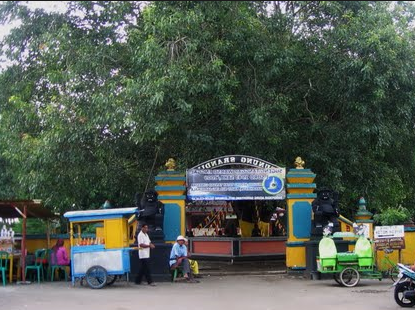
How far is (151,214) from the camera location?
14.3 meters

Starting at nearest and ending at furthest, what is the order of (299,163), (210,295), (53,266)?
(210,295) → (53,266) → (299,163)

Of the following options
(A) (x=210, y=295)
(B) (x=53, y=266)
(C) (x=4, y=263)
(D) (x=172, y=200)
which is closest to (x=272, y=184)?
(D) (x=172, y=200)

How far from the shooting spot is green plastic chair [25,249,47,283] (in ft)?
47.9

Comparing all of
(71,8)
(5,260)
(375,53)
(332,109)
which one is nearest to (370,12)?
(375,53)

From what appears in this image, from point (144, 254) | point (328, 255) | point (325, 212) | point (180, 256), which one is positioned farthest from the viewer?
point (325, 212)

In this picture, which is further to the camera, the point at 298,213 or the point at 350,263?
the point at 298,213

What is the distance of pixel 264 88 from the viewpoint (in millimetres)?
15219

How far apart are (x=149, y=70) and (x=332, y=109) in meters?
6.46

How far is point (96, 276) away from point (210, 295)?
297 centimetres

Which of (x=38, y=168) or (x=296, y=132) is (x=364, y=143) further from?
(x=38, y=168)

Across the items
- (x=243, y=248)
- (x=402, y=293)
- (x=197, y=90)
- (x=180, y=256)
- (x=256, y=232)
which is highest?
(x=197, y=90)

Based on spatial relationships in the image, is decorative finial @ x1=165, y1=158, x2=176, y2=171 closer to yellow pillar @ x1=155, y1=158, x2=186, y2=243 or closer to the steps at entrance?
yellow pillar @ x1=155, y1=158, x2=186, y2=243

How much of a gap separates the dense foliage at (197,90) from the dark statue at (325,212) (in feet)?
5.31

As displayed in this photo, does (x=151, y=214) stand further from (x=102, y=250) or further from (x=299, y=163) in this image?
(x=299, y=163)
